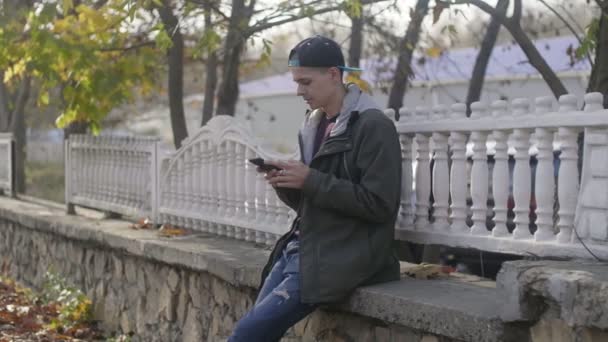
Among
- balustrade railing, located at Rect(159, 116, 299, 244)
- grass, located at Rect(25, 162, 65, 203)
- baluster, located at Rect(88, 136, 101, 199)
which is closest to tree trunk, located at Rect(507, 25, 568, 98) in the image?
balustrade railing, located at Rect(159, 116, 299, 244)

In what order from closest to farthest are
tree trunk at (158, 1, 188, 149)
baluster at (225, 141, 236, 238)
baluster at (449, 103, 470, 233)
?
1. baluster at (449, 103, 470, 233)
2. baluster at (225, 141, 236, 238)
3. tree trunk at (158, 1, 188, 149)

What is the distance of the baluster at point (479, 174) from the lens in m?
4.50

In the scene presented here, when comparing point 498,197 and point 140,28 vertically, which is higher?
point 140,28

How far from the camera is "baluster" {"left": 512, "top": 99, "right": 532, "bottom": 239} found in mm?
4230

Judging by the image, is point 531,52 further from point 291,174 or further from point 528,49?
point 291,174

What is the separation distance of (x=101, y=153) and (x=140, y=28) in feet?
10.0

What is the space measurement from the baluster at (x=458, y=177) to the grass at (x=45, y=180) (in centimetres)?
1636

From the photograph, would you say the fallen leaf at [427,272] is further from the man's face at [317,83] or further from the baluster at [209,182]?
the baluster at [209,182]

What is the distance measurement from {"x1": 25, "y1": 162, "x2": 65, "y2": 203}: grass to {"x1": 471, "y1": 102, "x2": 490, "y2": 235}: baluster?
54.1 ft

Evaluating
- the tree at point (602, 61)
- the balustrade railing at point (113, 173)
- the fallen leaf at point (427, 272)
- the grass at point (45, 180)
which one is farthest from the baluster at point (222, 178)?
the grass at point (45, 180)

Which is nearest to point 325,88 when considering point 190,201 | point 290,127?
point 190,201

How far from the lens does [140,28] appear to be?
37.9 feet

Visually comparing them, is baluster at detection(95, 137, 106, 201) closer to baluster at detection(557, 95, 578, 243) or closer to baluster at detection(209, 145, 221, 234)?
baluster at detection(209, 145, 221, 234)

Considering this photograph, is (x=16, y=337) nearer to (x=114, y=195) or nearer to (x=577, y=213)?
(x=114, y=195)
